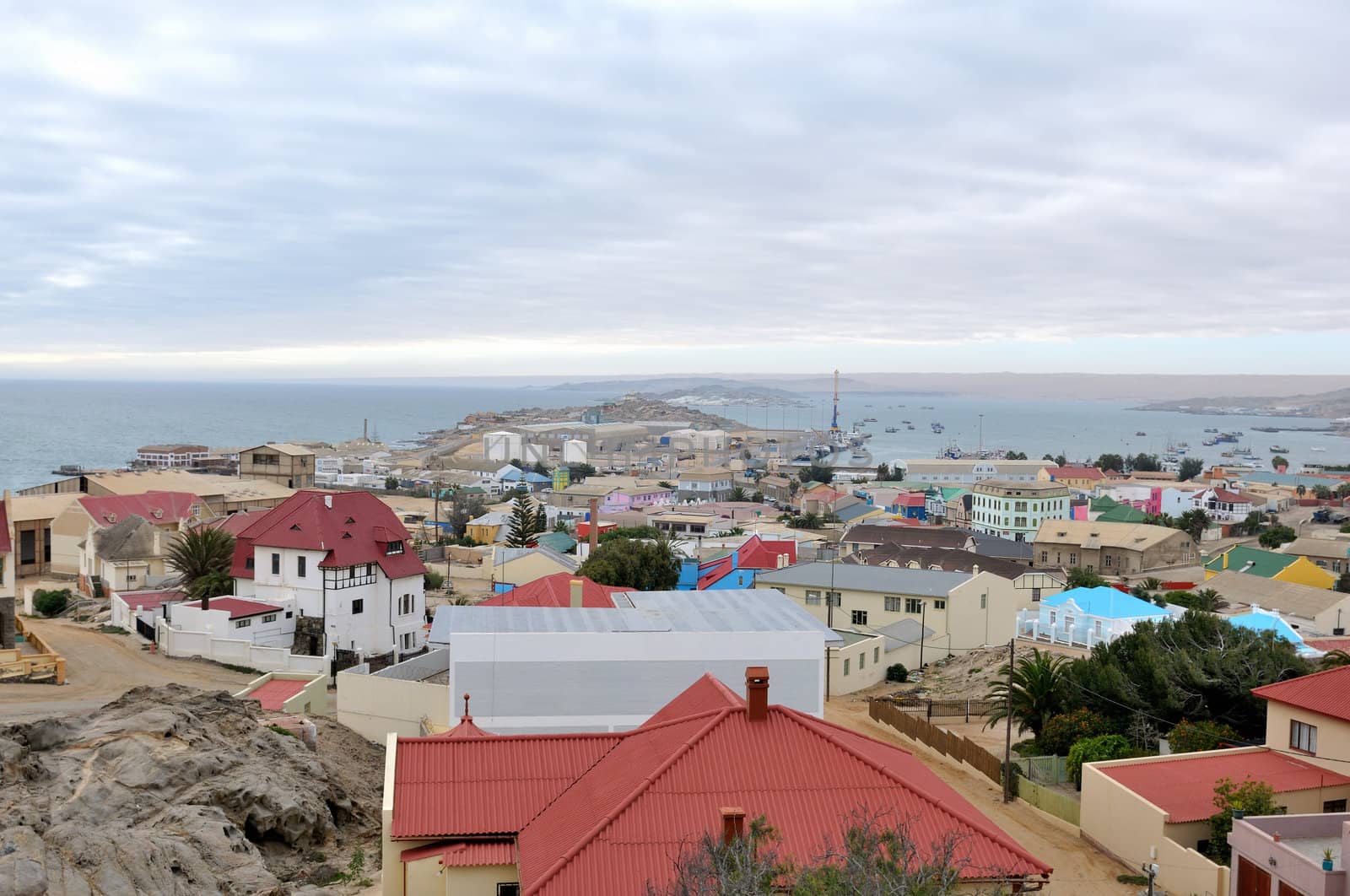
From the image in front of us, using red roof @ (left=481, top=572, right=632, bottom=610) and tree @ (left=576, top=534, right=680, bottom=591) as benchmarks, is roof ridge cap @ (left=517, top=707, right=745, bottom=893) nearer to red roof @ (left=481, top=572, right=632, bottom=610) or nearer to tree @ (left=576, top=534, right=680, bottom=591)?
red roof @ (left=481, top=572, right=632, bottom=610)

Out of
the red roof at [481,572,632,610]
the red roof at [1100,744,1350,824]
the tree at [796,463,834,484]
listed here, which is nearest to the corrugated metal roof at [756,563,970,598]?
the red roof at [481,572,632,610]

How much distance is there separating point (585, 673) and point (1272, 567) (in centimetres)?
5177

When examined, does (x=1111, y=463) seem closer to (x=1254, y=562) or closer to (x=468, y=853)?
(x=1254, y=562)

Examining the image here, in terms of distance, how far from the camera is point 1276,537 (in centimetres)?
8069

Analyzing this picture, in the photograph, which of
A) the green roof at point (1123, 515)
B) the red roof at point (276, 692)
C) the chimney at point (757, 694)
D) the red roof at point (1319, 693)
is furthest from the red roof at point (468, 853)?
the green roof at point (1123, 515)

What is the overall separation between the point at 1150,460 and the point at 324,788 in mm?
171076

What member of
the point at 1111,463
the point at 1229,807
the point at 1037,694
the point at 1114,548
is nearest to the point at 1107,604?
the point at 1037,694

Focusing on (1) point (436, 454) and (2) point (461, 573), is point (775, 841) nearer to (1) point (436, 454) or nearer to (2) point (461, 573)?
(2) point (461, 573)

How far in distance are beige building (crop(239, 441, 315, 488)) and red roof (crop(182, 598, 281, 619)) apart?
56.6 m

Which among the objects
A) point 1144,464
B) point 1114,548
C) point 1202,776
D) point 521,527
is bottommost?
point 1144,464

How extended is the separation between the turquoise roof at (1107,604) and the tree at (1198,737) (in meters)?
18.8

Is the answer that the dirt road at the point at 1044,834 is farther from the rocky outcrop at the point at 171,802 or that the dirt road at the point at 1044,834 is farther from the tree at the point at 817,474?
the tree at the point at 817,474

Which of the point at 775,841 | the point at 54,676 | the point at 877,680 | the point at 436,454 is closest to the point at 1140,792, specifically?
the point at 775,841

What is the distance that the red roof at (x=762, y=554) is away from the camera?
5559 cm
